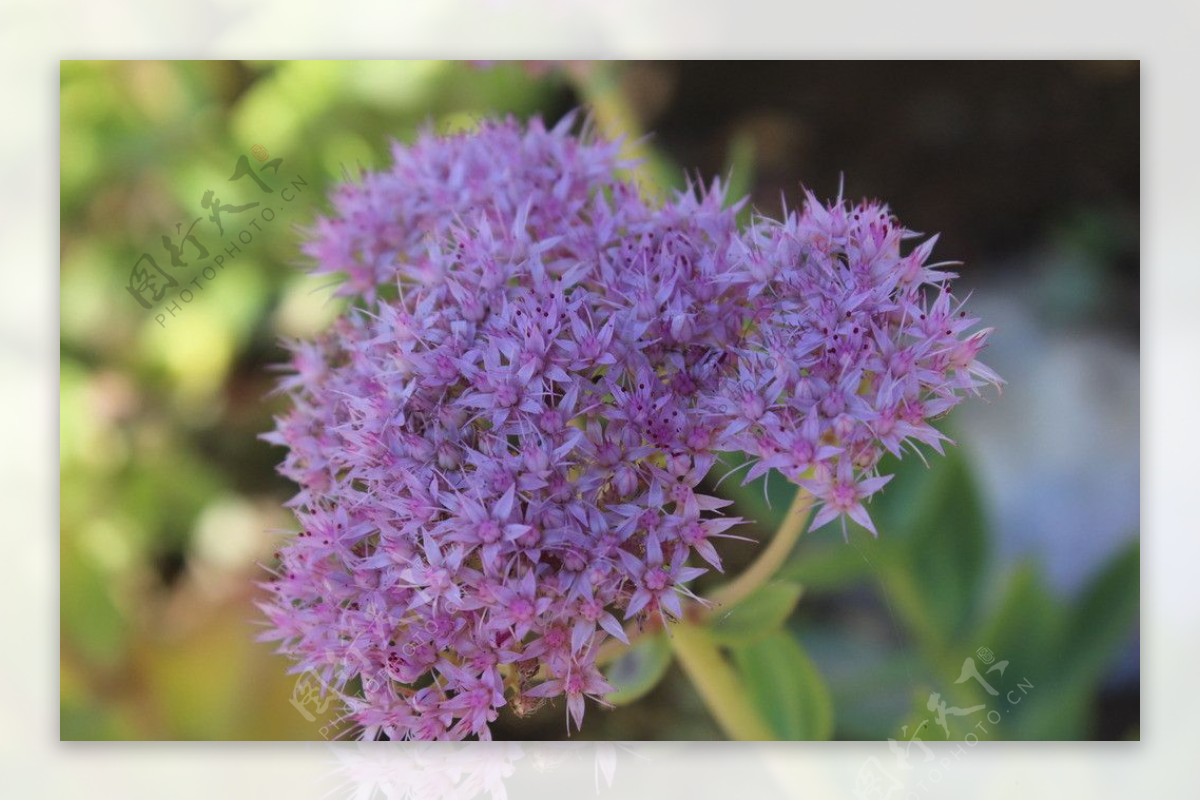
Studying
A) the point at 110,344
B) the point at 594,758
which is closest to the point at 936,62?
the point at 594,758

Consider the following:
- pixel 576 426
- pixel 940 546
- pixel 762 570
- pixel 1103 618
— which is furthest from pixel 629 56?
pixel 1103 618

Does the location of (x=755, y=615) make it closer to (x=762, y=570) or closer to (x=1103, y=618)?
(x=762, y=570)

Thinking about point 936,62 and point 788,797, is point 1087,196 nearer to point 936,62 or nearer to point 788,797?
point 936,62

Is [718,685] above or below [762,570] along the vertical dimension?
below

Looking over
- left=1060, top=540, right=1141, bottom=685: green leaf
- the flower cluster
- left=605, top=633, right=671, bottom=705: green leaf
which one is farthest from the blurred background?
the flower cluster

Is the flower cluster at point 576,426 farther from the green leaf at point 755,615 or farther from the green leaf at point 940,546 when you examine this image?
the green leaf at point 940,546

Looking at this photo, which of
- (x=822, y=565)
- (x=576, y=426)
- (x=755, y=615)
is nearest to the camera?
(x=576, y=426)
